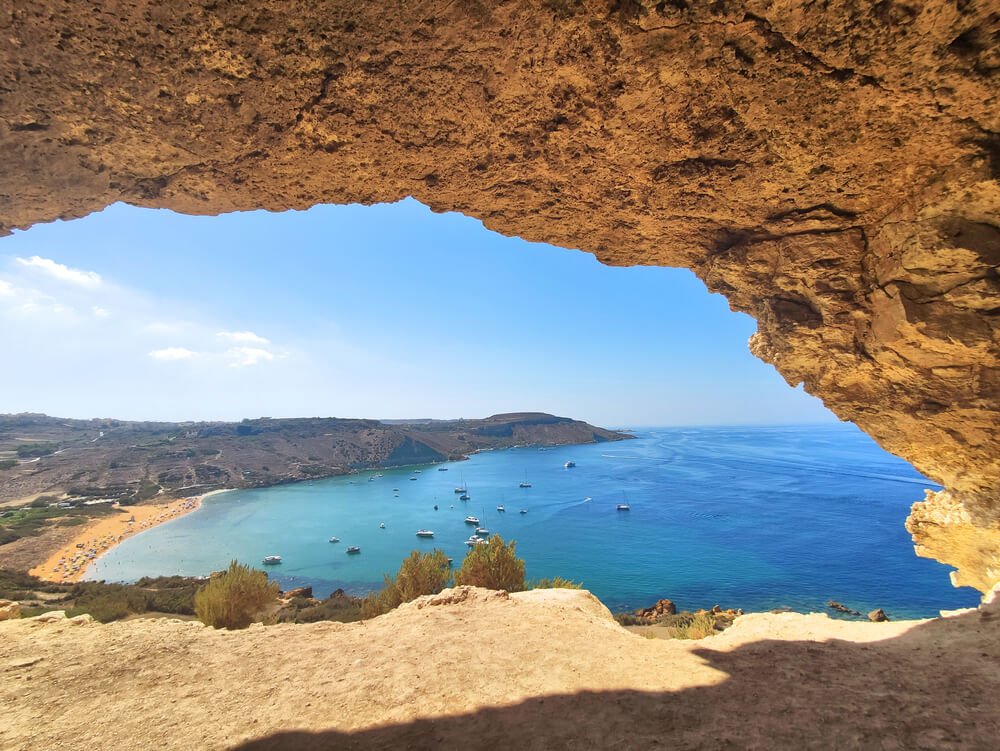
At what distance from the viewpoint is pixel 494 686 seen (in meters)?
4.96

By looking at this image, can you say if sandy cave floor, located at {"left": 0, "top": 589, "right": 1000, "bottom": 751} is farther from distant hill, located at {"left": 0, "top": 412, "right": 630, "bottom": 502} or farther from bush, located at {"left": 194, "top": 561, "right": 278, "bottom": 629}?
distant hill, located at {"left": 0, "top": 412, "right": 630, "bottom": 502}

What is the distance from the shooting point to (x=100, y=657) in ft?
18.3

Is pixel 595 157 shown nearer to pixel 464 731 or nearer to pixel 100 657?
pixel 464 731

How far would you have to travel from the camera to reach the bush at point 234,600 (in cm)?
1077

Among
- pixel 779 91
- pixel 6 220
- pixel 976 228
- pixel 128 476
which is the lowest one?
pixel 128 476

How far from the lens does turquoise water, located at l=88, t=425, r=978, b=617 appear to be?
97.2 ft

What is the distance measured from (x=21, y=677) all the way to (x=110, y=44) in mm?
7078

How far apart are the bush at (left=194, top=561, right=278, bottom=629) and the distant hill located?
192ft

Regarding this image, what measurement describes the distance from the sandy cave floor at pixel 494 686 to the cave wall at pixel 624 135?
4.50m

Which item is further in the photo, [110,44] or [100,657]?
[100,657]

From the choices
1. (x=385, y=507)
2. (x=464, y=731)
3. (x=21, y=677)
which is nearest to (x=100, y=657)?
(x=21, y=677)

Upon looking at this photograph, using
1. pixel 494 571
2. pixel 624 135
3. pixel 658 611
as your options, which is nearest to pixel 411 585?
pixel 494 571

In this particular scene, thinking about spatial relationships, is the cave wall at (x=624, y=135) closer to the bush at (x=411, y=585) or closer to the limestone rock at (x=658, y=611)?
the bush at (x=411, y=585)

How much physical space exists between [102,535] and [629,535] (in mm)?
50169
